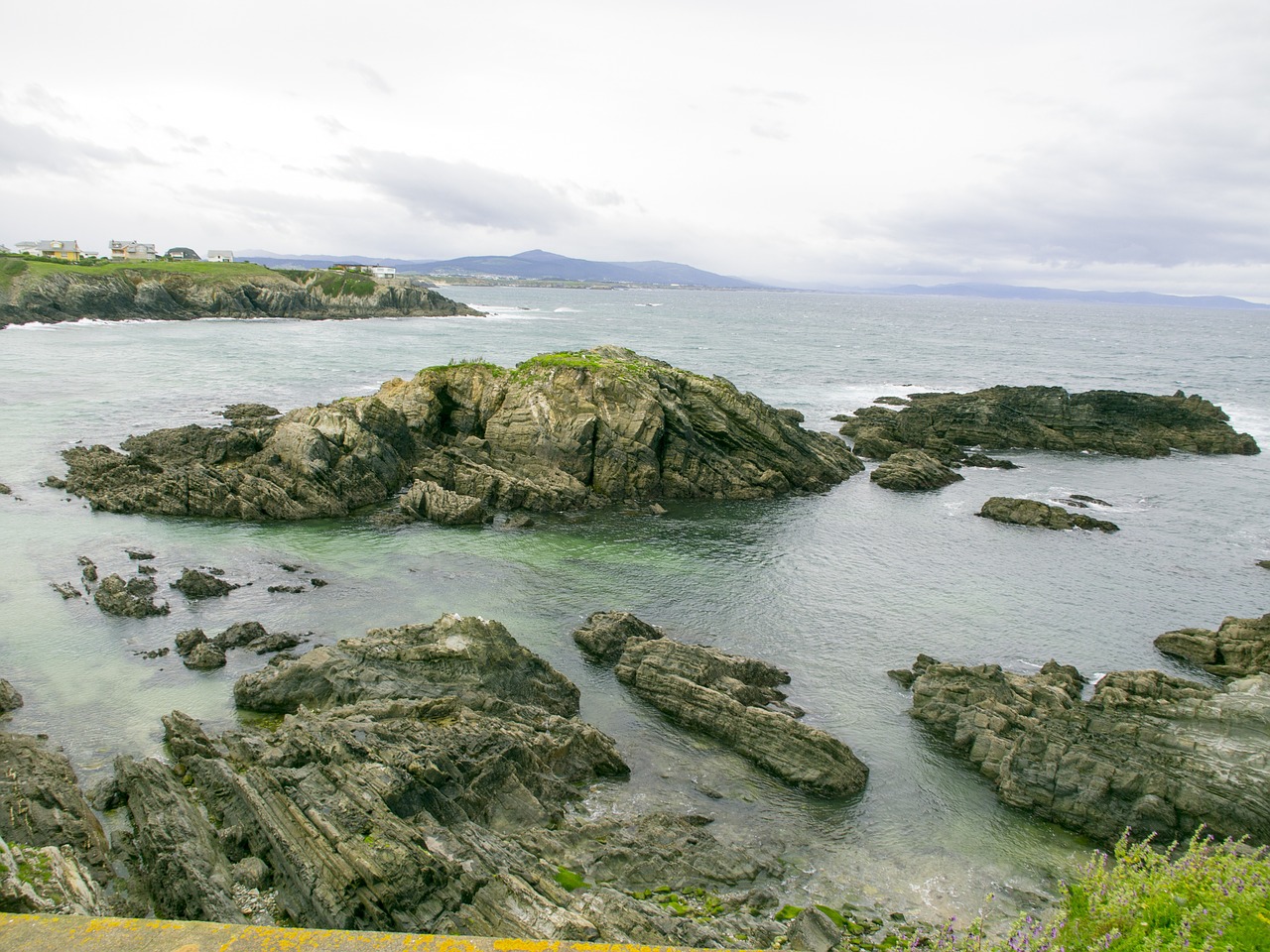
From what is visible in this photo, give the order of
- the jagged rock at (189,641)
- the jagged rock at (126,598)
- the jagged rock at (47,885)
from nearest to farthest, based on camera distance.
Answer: the jagged rock at (47,885) → the jagged rock at (189,641) → the jagged rock at (126,598)

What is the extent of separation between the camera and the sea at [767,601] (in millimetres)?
20297

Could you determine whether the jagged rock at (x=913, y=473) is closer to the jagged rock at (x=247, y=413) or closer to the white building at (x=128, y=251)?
the jagged rock at (x=247, y=413)

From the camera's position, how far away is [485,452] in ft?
159

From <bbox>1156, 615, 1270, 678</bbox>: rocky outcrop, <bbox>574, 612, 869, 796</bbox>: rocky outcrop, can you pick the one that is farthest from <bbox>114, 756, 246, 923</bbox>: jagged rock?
<bbox>1156, 615, 1270, 678</bbox>: rocky outcrop

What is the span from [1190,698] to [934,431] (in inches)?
1691

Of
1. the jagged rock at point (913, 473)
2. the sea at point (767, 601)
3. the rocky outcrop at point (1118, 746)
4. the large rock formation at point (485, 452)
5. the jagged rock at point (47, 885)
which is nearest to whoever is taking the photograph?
the jagged rock at point (47, 885)

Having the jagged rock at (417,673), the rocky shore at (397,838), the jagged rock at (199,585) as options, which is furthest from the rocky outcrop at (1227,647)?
the jagged rock at (199,585)

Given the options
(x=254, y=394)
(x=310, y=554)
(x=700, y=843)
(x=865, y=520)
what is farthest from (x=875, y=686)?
(x=254, y=394)

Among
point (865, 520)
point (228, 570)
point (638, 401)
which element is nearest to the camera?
point (228, 570)

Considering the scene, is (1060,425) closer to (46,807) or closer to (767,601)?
(767,601)

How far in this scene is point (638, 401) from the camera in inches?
1906

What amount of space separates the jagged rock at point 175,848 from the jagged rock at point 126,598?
11.1 metres

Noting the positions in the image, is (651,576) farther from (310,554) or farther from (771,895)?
(771,895)

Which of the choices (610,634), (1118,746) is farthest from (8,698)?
(1118,746)
